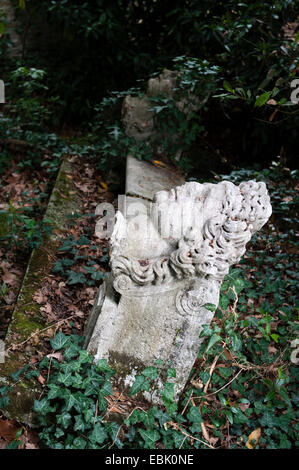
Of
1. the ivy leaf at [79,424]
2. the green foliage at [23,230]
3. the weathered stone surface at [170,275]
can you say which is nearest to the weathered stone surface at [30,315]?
the green foliage at [23,230]

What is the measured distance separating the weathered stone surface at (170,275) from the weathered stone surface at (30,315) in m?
0.51

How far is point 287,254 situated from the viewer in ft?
14.6

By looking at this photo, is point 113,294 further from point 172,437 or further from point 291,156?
point 291,156

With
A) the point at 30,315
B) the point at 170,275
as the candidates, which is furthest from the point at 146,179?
the point at 170,275

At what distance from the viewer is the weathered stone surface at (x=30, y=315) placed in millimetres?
2713

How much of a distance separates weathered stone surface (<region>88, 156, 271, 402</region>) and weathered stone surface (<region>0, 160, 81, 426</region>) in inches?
20.0

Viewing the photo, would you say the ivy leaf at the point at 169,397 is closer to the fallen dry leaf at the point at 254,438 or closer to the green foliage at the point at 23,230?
the fallen dry leaf at the point at 254,438

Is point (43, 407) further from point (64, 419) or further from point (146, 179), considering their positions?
point (146, 179)

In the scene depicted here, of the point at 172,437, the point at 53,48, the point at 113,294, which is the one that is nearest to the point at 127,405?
the point at 172,437

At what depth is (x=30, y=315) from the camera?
3.41m

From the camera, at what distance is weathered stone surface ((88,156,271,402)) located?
263cm

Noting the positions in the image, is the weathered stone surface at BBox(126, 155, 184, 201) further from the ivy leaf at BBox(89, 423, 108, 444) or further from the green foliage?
the ivy leaf at BBox(89, 423, 108, 444)

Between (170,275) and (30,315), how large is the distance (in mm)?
1313

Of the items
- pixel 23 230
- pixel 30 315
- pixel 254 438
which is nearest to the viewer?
pixel 254 438
